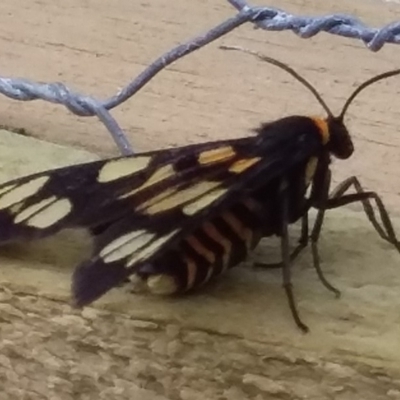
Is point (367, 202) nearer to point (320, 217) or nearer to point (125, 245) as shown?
point (320, 217)

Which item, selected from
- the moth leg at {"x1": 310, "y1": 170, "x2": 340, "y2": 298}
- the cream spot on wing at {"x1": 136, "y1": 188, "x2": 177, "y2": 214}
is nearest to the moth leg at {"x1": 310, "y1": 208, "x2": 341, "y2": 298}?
the moth leg at {"x1": 310, "y1": 170, "x2": 340, "y2": 298}

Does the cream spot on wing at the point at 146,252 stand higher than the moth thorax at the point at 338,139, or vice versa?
the moth thorax at the point at 338,139

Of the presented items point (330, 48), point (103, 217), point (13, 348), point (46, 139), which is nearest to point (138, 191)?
point (103, 217)

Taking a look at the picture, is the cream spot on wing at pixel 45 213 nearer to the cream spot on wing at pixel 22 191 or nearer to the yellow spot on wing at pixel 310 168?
the cream spot on wing at pixel 22 191

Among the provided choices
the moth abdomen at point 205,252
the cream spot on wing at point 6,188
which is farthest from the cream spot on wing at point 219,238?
the cream spot on wing at point 6,188

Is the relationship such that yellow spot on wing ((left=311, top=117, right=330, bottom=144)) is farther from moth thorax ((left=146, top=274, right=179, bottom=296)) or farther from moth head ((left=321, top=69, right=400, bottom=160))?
moth thorax ((left=146, top=274, right=179, bottom=296))

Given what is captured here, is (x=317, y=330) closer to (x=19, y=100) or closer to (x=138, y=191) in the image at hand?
(x=138, y=191)

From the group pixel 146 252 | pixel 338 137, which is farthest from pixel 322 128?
pixel 146 252
